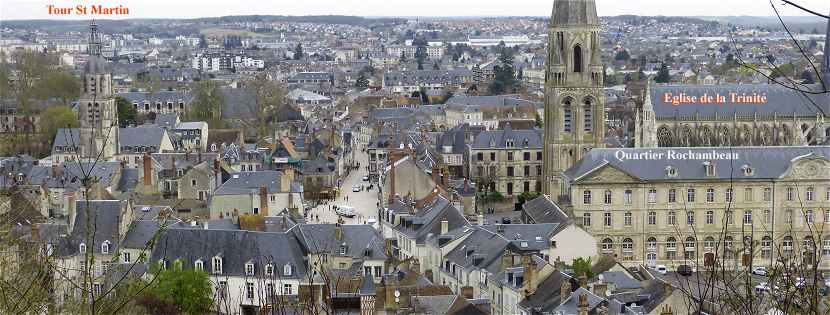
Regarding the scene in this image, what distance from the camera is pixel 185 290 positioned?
35.8 metres

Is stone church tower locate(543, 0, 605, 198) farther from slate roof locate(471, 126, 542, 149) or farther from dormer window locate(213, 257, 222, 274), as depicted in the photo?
dormer window locate(213, 257, 222, 274)

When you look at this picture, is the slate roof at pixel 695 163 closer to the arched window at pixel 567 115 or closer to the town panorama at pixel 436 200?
the town panorama at pixel 436 200

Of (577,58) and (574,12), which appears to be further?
(577,58)

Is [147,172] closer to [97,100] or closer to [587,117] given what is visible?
[97,100]

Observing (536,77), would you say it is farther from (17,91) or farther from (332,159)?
(332,159)

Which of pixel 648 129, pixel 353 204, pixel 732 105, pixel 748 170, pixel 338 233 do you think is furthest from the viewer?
pixel 732 105

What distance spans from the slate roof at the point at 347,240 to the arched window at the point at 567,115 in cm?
1849

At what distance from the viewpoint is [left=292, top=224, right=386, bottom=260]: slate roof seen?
135 ft

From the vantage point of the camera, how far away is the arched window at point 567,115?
59.2 m

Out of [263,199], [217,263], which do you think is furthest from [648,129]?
[217,263]

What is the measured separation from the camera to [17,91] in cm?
9669

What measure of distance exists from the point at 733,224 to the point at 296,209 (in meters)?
15.6

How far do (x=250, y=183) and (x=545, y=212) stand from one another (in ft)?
40.6

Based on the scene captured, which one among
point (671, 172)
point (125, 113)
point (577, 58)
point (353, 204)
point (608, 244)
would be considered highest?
point (577, 58)
